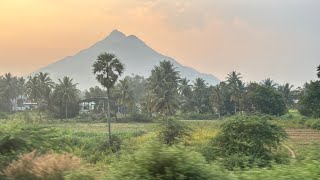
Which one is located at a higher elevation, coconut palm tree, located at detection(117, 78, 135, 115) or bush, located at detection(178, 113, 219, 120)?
coconut palm tree, located at detection(117, 78, 135, 115)

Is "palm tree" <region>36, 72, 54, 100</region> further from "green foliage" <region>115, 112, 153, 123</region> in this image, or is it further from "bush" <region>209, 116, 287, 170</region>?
"bush" <region>209, 116, 287, 170</region>

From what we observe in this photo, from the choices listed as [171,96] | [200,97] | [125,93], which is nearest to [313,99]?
[171,96]

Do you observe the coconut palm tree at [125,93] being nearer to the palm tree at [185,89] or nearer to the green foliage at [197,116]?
the green foliage at [197,116]

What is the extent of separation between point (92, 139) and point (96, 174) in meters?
42.1

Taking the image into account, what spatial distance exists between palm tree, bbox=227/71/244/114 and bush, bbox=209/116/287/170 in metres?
56.7

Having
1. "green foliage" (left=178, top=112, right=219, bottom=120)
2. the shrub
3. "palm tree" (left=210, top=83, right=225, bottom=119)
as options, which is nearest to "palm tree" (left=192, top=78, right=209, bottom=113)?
"green foliage" (left=178, top=112, right=219, bottom=120)

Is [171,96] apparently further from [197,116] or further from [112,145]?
[112,145]

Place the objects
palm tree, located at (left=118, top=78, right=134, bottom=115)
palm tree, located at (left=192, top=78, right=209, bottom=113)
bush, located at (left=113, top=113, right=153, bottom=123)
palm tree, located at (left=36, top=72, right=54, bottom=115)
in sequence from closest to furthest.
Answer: bush, located at (left=113, top=113, right=153, bottom=123) → palm tree, located at (left=118, top=78, right=134, bottom=115) → palm tree, located at (left=36, top=72, right=54, bottom=115) → palm tree, located at (left=192, top=78, right=209, bottom=113)

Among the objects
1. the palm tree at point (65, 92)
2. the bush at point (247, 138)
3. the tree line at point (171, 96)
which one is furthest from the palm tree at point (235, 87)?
the bush at point (247, 138)

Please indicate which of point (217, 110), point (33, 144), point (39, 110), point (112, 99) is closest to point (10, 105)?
point (39, 110)

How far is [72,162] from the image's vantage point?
10.4 metres

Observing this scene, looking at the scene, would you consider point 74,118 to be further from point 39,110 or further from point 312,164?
point 312,164

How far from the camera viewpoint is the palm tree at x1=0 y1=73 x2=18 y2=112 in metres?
101

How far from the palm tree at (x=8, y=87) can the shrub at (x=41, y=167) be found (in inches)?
3728
